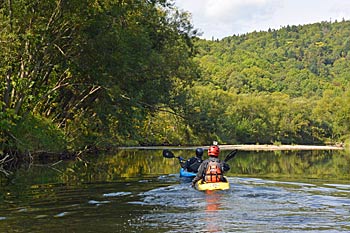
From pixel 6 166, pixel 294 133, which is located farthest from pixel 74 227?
pixel 294 133

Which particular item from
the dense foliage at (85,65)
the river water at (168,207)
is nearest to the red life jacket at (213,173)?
the river water at (168,207)

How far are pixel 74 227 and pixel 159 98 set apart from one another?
82.3ft

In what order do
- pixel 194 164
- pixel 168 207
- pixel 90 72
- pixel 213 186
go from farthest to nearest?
pixel 90 72
pixel 194 164
pixel 213 186
pixel 168 207

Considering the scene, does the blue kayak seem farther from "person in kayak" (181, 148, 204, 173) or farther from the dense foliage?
the dense foliage

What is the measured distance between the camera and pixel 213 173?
17.5 metres

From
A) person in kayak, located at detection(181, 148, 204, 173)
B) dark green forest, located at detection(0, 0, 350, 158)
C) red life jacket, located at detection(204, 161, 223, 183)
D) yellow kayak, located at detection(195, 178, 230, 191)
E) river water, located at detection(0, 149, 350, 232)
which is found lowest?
river water, located at detection(0, 149, 350, 232)

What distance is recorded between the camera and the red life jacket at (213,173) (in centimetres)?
1744

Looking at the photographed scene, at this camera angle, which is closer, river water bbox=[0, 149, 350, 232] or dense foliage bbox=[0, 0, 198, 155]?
river water bbox=[0, 149, 350, 232]

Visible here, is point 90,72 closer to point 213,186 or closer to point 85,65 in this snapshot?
point 85,65

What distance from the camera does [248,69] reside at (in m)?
179

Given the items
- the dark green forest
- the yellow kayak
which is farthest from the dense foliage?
the yellow kayak

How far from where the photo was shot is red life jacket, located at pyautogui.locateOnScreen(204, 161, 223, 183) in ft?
57.2

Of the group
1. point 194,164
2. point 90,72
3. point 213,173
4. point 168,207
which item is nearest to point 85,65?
point 90,72

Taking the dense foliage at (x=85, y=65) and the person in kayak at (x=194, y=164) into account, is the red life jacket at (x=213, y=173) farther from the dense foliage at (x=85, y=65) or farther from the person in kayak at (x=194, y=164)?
the dense foliage at (x=85, y=65)
